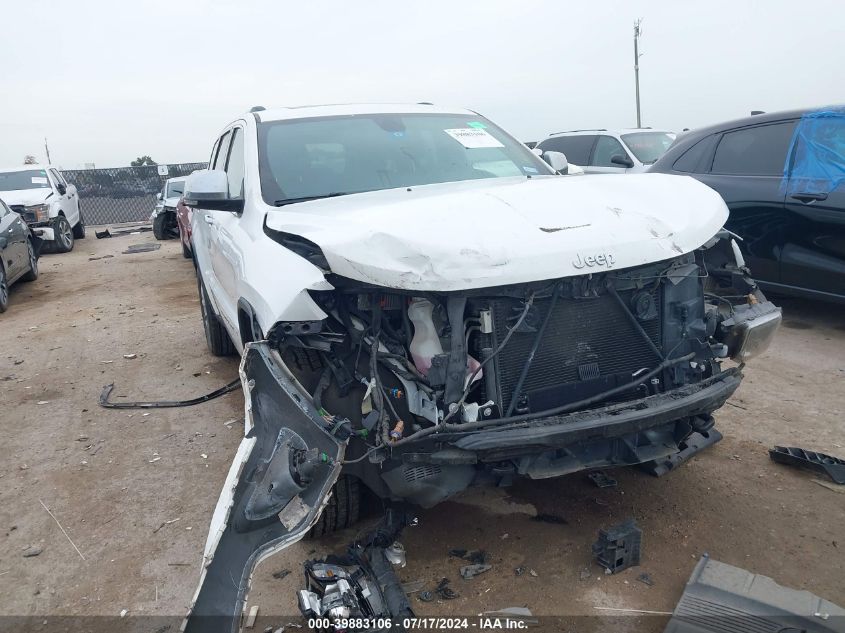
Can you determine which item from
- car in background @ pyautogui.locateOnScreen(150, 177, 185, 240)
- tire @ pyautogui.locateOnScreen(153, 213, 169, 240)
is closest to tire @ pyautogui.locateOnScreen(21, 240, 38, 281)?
car in background @ pyautogui.locateOnScreen(150, 177, 185, 240)

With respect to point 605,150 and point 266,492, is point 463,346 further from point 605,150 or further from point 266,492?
point 605,150

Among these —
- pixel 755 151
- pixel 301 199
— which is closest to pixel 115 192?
pixel 755 151

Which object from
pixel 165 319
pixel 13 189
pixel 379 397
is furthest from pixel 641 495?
pixel 13 189

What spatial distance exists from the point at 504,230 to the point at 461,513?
147 cm

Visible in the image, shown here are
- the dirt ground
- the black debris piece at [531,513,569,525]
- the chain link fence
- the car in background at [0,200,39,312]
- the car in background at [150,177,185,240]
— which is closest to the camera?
the dirt ground

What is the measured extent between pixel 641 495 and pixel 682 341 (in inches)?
35.0

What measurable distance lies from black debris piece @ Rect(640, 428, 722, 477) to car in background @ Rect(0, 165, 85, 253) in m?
13.0

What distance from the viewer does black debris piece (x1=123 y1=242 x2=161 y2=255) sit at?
1454 cm

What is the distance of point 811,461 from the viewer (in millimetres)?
3498

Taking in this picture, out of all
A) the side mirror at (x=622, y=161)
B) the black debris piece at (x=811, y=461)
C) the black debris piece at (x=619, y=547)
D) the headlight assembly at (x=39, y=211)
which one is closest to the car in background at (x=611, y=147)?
→ the side mirror at (x=622, y=161)

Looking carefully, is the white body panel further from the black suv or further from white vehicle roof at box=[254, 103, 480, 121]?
the black suv

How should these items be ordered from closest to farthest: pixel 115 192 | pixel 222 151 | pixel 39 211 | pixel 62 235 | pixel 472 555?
pixel 472 555
pixel 222 151
pixel 39 211
pixel 62 235
pixel 115 192

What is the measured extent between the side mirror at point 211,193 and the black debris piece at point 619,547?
7.88 feet

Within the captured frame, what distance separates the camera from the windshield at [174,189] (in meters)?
12.9
